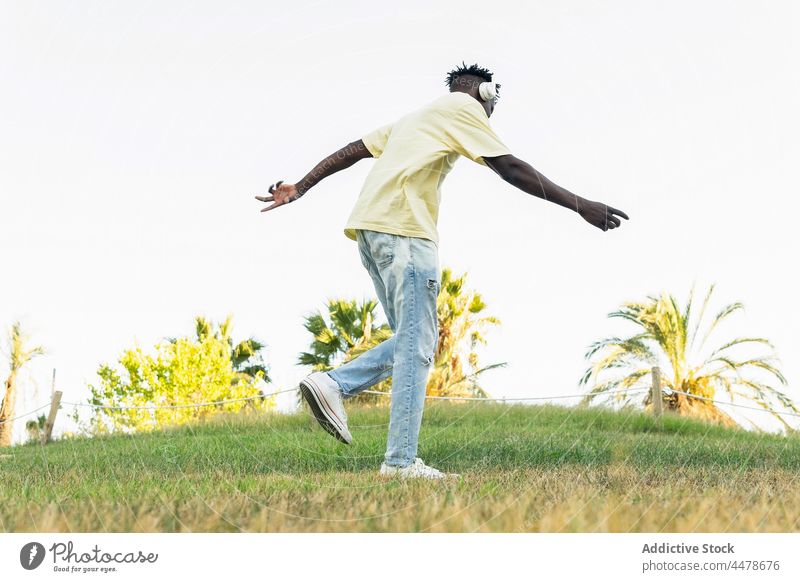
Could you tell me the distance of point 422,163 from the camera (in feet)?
10.9

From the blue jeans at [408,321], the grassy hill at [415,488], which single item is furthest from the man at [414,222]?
the grassy hill at [415,488]

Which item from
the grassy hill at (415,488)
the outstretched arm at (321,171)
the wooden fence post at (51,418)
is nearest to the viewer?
the grassy hill at (415,488)

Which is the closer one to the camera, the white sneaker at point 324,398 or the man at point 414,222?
the man at point 414,222

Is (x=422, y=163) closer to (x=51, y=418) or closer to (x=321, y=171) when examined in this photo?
(x=321, y=171)

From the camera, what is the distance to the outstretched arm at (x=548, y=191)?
295 centimetres

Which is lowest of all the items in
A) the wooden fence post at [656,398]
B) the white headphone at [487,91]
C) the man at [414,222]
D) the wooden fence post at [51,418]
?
the wooden fence post at [51,418]

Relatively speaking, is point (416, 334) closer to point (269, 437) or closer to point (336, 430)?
point (336, 430)

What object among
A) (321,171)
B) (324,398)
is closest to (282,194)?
(321,171)

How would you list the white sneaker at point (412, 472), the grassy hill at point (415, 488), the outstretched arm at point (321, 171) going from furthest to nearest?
the outstretched arm at point (321, 171) < the white sneaker at point (412, 472) < the grassy hill at point (415, 488)

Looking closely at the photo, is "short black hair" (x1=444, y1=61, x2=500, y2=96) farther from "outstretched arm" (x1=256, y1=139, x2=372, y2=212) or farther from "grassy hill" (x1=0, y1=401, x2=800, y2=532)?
"grassy hill" (x1=0, y1=401, x2=800, y2=532)

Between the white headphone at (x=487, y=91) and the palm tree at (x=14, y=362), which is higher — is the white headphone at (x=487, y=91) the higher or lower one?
the higher one

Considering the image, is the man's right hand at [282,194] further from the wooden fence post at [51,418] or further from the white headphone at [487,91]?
the wooden fence post at [51,418]

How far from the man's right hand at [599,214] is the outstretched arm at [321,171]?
4.04ft
